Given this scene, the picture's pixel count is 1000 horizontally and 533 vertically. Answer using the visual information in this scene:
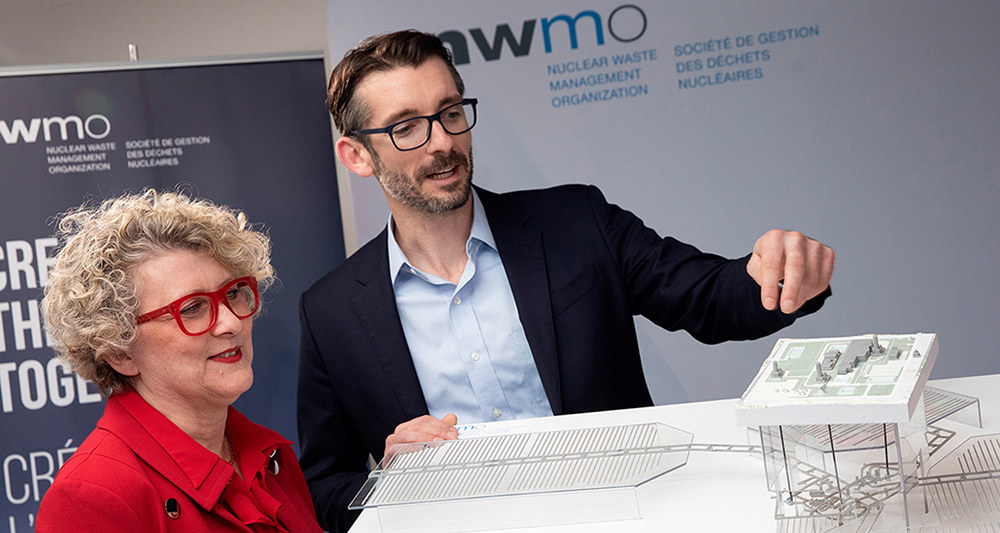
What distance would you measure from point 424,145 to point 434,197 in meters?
0.16

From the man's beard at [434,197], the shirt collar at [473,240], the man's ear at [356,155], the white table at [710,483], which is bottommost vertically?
the white table at [710,483]

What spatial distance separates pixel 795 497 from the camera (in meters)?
1.14

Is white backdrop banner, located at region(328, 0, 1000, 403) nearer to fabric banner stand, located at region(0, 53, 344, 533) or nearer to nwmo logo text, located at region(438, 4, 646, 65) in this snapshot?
nwmo logo text, located at region(438, 4, 646, 65)

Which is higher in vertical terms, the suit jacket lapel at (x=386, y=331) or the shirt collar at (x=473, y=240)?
the shirt collar at (x=473, y=240)

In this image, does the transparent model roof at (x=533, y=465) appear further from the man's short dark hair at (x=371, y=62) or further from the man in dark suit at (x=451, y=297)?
the man's short dark hair at (x=371, y=62)

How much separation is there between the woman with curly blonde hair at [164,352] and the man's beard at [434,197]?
0.66 metres

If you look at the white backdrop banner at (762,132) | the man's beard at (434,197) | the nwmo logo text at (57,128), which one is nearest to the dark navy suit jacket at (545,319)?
the man's beard at (434,197)

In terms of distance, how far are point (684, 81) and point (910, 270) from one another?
1589mm

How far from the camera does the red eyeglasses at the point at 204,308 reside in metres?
1.77

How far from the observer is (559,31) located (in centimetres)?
426

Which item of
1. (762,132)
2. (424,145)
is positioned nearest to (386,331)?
(424,145)

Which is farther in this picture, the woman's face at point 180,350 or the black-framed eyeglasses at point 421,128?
the black-framed eyeglasses at point 421,128

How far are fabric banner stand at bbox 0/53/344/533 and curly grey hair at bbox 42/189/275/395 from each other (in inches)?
96.9

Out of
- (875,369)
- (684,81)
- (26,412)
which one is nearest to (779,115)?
(684,81)
